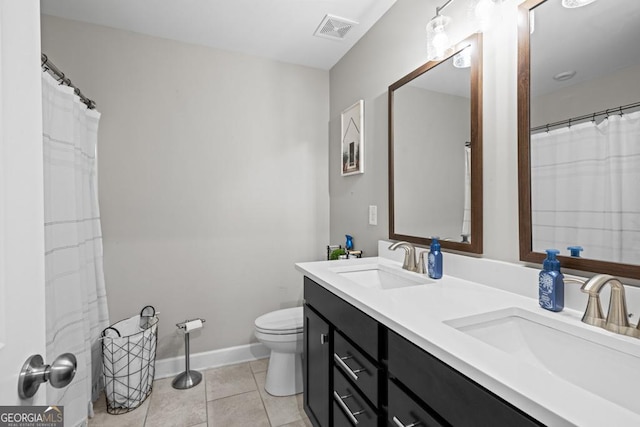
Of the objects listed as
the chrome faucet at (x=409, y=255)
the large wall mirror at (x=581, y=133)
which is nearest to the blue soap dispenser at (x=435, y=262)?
the chrome faucet at (x=409, y=255)

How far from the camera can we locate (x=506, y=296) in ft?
3.59

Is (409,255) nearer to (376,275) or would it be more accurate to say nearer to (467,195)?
(376,275)

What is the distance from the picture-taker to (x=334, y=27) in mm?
2018

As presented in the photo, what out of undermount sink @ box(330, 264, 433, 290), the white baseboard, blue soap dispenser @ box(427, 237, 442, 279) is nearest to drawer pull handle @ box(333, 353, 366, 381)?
undermount sink @ box(330, 264, 433, 290)

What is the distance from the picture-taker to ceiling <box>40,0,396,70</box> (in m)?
1.81

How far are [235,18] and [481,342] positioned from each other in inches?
85.5

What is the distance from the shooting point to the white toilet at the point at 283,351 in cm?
186

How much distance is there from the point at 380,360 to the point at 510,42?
4.10 ft

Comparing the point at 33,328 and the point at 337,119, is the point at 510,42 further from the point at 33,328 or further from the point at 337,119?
the point at 33,328

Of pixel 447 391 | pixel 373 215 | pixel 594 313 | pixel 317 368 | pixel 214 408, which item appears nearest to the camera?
pixel 447 391

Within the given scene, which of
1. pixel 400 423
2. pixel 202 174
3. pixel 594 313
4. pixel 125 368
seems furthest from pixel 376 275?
pixel 125 368

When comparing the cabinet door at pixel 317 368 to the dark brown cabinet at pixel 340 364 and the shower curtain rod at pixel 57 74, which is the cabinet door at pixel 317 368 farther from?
the shower curtain rod at pixel 57 74

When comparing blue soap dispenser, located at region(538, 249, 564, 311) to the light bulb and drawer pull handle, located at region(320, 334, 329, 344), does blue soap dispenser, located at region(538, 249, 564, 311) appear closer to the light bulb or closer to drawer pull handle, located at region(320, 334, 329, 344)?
drawer pull handle, located at region(320, 334, 329, 344)

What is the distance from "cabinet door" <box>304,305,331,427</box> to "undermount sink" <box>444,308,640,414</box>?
2.17 feet
